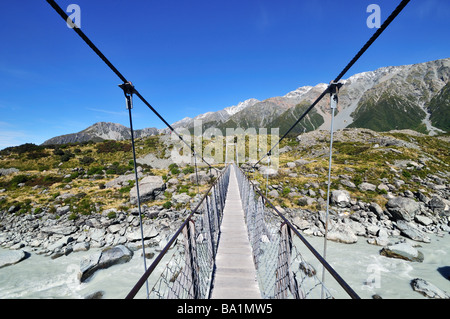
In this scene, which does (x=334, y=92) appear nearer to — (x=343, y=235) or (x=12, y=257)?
(x=343, y=235)

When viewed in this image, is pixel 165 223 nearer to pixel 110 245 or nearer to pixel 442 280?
pixel 110 245

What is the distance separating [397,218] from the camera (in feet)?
37.6

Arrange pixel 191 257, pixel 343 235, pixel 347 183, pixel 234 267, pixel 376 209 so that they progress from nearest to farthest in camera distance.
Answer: pixel 191 257
pixel 234 267
pixel 343 235
pixel 376 209
pixel 347 183

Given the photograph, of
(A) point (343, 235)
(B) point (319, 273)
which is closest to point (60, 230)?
(B) point (319, 273)

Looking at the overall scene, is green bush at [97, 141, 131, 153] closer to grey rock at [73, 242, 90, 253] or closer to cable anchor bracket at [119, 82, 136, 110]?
grey rock at [73, 242, 90, 253]

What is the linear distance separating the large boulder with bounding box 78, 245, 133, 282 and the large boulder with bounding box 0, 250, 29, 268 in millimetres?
3156

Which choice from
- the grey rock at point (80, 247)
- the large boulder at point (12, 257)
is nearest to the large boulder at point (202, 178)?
the grey rock at point (80, 247)

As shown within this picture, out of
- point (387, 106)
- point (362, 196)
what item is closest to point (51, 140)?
point (362, 196)

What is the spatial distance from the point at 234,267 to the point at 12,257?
35.7 feet

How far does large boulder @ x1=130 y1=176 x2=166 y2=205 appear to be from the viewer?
45.9 feet

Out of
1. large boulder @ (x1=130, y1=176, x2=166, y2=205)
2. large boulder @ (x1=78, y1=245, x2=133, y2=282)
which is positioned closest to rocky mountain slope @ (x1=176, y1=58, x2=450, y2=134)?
large boulder @ (x1=130, y1=176, x2=166, y2=205)

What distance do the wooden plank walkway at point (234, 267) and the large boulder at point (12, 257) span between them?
31.8 ft

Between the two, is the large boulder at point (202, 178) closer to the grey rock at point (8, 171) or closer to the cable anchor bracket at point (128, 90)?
the cable anchor bracket at point (128, 90)

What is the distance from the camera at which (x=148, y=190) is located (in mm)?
14469
